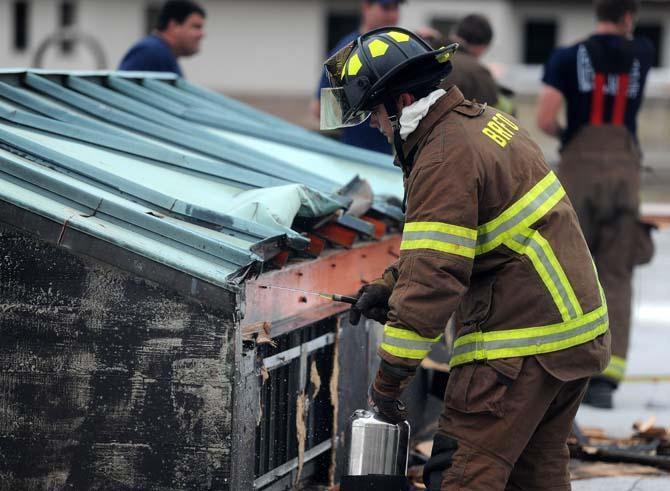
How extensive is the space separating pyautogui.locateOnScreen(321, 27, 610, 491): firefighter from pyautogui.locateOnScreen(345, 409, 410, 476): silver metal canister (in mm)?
320

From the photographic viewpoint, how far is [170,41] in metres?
8.18

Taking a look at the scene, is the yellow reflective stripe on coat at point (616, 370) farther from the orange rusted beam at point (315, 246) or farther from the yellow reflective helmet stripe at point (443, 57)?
the yellow reflective helmet stripe at point (443, 57)

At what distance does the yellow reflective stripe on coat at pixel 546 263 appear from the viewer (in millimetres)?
3580

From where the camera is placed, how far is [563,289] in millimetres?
3611

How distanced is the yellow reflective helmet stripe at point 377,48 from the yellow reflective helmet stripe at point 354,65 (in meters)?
0.05

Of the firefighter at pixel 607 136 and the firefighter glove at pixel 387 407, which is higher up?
the firefighter at pixel 607 136

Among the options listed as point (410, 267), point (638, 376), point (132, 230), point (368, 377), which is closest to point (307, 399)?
point (368, 377)

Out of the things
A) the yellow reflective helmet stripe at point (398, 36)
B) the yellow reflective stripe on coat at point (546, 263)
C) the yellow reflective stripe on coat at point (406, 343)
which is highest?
the yellow reflective helmet stripe at point (398, 36)

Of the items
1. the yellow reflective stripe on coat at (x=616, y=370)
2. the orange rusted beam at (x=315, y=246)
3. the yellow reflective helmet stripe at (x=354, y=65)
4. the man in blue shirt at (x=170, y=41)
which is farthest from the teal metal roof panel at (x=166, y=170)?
the yellow reflective stripe on coat at (x=616, y=370)

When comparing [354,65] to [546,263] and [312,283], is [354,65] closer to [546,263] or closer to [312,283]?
[546,263]

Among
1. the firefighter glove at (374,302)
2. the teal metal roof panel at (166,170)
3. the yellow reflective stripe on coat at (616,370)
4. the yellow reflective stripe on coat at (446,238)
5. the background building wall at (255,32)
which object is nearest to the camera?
the yellow reflective stripe on coat at (446,238)

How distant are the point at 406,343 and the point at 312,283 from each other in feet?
4.23

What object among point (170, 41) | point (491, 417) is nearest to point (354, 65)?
point (491, 417)

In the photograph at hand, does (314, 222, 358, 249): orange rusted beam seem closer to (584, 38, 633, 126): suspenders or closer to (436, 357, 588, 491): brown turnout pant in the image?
(436, 357, 588, 491): brown turnout pant
